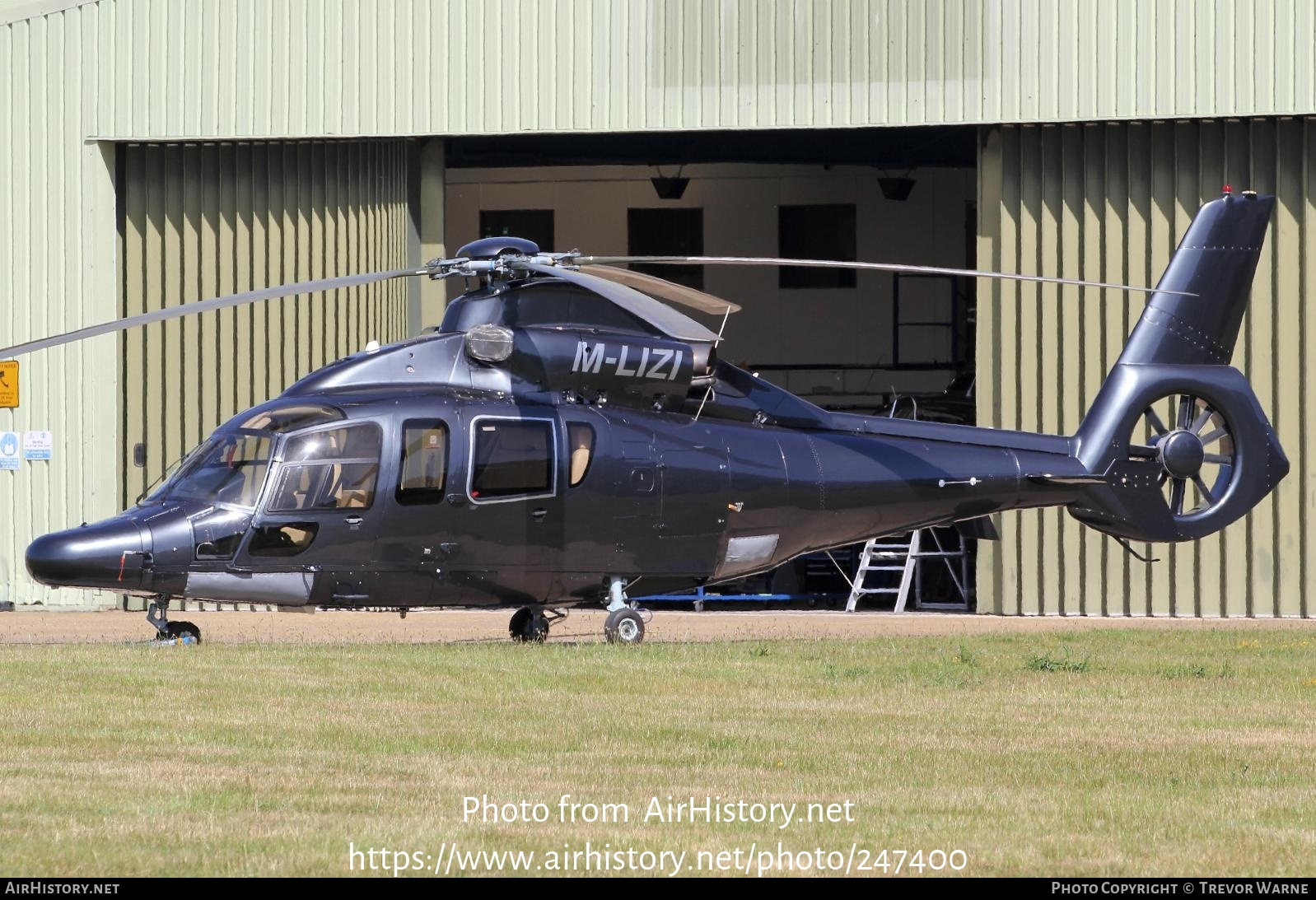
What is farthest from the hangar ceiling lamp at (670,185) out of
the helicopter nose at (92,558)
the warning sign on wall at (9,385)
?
the helicopter nose at (92,558)

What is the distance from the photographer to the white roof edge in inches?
844

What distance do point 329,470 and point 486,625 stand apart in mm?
6236

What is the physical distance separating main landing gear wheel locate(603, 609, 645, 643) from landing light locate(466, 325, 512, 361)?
2375 mm

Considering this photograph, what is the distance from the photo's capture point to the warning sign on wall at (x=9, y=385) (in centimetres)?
2153

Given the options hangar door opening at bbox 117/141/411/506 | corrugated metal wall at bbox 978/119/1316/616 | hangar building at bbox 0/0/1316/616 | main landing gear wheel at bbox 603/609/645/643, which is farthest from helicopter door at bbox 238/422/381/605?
corrugated metal wall at bbox 978/119/1316/616

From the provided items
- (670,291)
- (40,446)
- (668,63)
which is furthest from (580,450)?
(40,446)

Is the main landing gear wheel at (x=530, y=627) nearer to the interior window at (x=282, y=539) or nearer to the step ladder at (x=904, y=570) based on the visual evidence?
the interior window at (x=282, y=539)

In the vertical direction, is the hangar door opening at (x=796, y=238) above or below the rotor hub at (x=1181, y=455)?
above

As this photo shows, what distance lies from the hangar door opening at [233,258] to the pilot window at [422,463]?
8.11m

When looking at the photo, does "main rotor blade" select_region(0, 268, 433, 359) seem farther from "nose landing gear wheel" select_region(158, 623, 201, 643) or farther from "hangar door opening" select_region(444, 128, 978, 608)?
"hangar door opening" select_region(444, 128, 978, 608)

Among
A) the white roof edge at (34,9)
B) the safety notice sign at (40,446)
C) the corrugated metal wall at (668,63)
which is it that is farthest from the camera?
the safety notice sign at (40,446)

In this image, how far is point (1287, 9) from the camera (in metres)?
19.7

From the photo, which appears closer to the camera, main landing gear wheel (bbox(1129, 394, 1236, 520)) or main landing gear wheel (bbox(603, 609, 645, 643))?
main landing gear wheel (bbox(603, 609, 645, 643))
